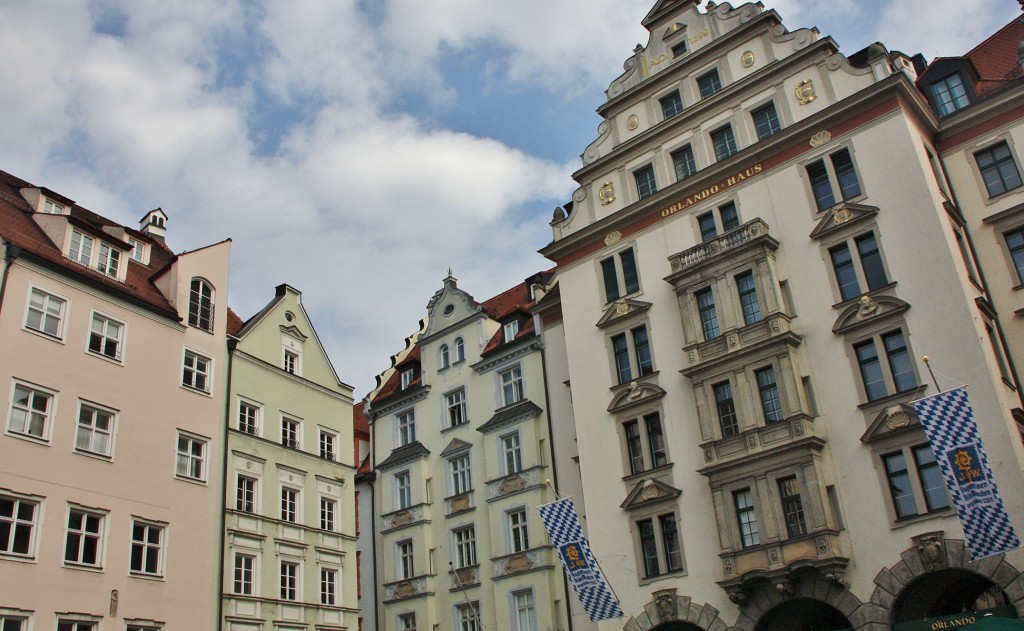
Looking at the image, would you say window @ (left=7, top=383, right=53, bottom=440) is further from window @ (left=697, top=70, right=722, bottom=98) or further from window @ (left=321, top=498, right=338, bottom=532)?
window @ (left=697, top=70, right=722, bottom=98)

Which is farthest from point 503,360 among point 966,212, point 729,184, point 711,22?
point 966,212

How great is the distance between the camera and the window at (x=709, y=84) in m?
36.0

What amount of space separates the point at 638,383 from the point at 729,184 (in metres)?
7.97

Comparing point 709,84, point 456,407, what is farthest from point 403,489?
point 709,84

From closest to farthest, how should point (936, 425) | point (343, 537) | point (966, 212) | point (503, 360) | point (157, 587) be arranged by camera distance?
point (936, 425), point (157, 587), point (966, 212), point (343, 537), point (503, 360)

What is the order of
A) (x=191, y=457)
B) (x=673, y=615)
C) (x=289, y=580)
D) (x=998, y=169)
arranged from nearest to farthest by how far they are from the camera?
(x=673, y=615)
(x=998, y=169)
(x=191, y=457)
(x=289, y=580)

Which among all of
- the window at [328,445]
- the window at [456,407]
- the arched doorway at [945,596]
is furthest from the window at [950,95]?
the window at [328,445]

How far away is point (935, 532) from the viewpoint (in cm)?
2567

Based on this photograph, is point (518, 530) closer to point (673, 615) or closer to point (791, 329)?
point (673, 615)

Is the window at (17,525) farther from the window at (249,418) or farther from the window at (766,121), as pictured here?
the window at (766,121)

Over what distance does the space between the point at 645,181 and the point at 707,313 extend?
689 cm

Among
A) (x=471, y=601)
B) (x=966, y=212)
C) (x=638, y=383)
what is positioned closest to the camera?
(x=966, y=212)

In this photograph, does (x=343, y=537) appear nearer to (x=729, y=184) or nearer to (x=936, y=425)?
(x=729, y=184)

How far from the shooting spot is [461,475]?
41.7 metres
